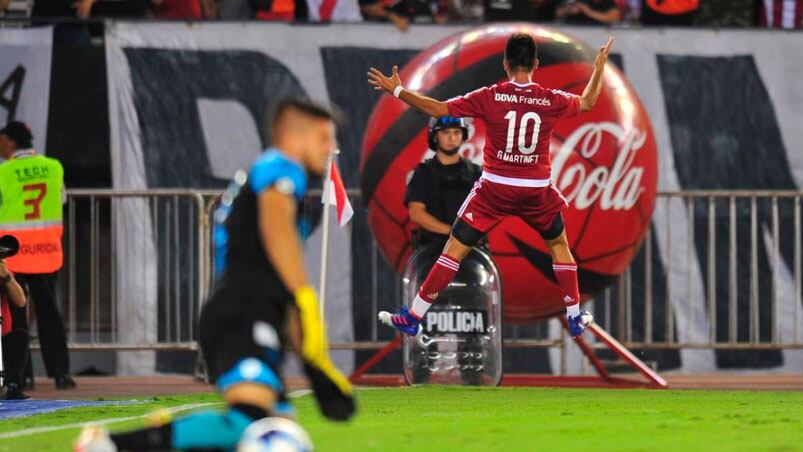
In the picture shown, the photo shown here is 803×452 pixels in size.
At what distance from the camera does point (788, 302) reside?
1695 cm

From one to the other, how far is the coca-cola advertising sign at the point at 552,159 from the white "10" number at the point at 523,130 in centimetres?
145

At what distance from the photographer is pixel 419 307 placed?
500 inches

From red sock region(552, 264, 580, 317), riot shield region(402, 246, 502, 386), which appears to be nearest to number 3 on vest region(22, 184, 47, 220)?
riot shield region(402, 246, 502, 386)

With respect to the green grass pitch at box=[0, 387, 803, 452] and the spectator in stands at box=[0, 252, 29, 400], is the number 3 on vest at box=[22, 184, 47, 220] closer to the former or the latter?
A: the spectator in stands at box=[0, 252, 29, 400]

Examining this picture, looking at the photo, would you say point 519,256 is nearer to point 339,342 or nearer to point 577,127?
point 577,127

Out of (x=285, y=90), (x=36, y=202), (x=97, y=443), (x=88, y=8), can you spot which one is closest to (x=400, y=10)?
(x=285, y=90)

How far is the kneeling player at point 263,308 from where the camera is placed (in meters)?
6.11

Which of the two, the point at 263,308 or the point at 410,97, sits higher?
the point at 410,97

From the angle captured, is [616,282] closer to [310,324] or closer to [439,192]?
[439,192]

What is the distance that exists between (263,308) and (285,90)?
10.9 meters

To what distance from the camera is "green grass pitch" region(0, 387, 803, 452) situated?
8.30 meters

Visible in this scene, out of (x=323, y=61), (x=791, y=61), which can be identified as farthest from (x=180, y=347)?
(x=791, y=61)

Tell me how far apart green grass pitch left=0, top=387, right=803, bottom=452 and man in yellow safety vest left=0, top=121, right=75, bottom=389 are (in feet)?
7.35

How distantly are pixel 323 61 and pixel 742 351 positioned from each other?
5.22 m
